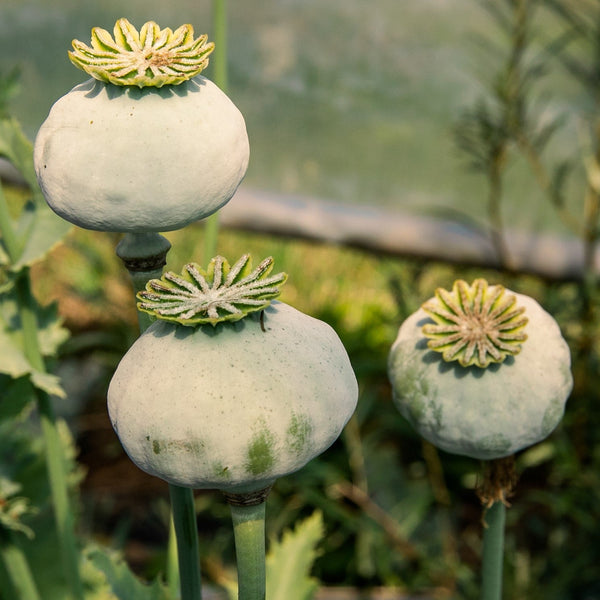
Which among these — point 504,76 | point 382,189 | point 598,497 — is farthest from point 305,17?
point 598,497

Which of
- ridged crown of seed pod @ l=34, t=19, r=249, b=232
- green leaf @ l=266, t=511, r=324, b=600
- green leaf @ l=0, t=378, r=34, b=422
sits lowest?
green leaf @ l=266, t=511, r=324, b=600

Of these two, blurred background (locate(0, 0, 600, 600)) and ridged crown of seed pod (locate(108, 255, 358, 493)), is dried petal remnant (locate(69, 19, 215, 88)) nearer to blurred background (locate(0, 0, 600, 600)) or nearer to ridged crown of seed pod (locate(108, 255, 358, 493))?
ridged crown of seed pod (locate(108, 255, 358, 493))

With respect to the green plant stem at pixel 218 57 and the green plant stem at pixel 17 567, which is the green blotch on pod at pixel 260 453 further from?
the green plant stem at pixel 17 567

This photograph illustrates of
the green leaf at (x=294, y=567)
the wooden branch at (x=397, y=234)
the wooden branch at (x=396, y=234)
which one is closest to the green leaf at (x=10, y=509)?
the green leaf at (x=294, y=567)

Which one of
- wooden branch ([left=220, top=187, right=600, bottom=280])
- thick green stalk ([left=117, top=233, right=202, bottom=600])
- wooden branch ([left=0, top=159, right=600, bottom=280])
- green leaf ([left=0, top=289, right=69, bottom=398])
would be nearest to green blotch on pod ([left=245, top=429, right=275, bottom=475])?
thick green stalk ([left=117, top=233, right=202, bottom=600])

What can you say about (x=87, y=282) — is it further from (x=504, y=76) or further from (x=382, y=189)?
(x=504, y=76)

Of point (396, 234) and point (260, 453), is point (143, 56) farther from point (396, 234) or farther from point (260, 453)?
point (396, 234)

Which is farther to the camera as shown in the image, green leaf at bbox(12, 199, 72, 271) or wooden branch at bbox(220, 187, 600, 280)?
wooden branch at bbox(220, 187, 600, 280)

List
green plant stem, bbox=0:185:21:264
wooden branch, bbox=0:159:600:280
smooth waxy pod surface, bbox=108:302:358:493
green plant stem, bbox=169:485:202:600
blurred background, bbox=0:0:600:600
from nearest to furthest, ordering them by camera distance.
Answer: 1. smooth waxy pod surface, bbox=108:302:358:493
2. green plant stem, bbox=169:485:202:600
3. green plant stem, bbox=0:185:21:264
4. blurred background, bbox=0:0:600:600
5. wooden branch, bbox=0:159:600:280
